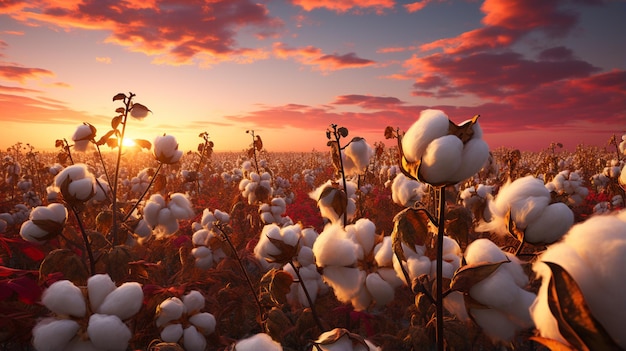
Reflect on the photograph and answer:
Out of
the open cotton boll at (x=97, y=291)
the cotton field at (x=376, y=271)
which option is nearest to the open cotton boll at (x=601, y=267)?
the cotton field at (x=376, y=271)

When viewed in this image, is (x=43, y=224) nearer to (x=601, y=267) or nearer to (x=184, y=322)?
(x=184, y=322)

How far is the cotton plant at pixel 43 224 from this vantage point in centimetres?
231

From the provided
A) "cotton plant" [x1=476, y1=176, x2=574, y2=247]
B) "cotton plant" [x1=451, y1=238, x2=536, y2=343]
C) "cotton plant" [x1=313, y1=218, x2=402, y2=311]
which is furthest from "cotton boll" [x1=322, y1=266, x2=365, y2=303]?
"cotton plant" [x1=476, y1=176, x2=574, y2=247]

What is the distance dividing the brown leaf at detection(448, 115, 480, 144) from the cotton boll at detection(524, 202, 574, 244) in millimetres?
427

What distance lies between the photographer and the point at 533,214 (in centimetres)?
133

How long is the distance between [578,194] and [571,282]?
8.44 meters

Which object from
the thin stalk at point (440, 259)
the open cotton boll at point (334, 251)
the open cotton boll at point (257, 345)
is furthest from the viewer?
the open cotton boll at point (334, 251)

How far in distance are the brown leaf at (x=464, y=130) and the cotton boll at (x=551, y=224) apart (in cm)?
43

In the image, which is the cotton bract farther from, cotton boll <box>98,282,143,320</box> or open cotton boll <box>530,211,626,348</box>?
cotton boll <box>98,282,143,320</box>

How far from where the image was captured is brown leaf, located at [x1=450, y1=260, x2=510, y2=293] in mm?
1191

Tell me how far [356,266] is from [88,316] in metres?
1.33

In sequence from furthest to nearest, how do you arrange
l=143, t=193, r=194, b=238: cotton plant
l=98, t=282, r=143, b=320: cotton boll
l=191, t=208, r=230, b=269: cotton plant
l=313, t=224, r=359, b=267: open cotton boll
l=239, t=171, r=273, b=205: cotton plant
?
l=239, t=171, r=273, b=205: cotton plant, l=191, t=208, r=230, b=269: cotton plant, l=143, t=193, r=194, b=238: cotton plant, l=313, t=224, r=359, b=267: open cotton boll, l=98, t=282, r=143, b=320: cotton boll

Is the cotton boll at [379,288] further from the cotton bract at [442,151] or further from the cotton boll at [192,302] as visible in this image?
the cotton boll at [192,302]

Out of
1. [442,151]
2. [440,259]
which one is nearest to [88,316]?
[440,259]
